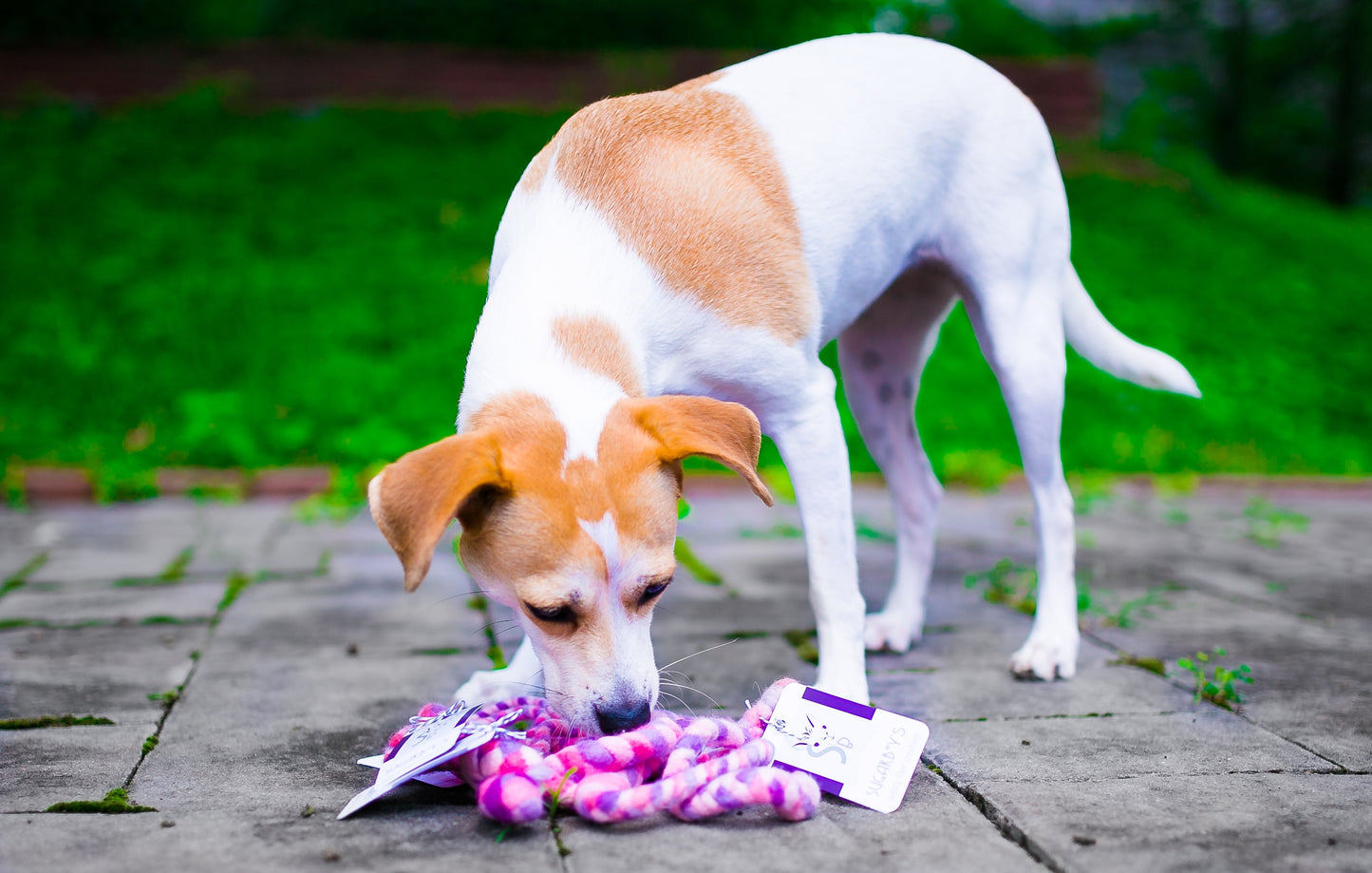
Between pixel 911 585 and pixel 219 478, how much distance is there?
164 inches

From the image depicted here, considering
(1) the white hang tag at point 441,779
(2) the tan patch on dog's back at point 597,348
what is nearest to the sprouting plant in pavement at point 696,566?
(2) the tan patch on dog's back at point 597,348

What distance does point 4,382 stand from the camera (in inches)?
264

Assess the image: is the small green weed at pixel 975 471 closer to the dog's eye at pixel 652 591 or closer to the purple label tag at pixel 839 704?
the purple label tag at pixel 839 704

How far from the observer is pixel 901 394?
3.59 metres

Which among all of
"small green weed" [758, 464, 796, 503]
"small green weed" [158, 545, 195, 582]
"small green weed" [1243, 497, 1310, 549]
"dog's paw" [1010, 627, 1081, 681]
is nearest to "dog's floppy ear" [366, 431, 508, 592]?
"dog's paw" [1010, 627, 1081, 681]

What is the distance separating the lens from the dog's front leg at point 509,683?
2639 mm

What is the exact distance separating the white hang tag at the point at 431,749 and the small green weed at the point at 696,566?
1.95 meters

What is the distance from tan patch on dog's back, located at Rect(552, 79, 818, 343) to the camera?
259 centimetres

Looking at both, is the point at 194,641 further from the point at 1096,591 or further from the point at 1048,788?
the point at 1096,591

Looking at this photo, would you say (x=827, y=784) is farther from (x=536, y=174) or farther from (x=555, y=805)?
(x=536, y=174)

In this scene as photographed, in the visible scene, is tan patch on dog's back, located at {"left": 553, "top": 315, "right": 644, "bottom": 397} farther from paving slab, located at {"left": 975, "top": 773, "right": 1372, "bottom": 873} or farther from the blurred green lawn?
the blurred green lawn

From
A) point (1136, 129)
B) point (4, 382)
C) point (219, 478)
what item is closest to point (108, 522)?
point (219, 478)

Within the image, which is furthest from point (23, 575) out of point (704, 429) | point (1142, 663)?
point (1142, 663)

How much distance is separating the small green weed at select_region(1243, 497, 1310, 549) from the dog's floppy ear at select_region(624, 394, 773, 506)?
384cm
